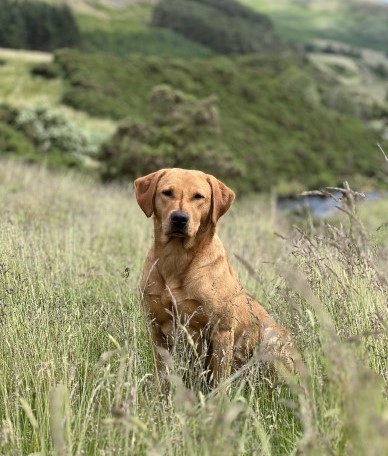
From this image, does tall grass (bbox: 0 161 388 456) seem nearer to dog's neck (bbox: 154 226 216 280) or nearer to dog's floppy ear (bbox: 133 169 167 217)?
dog's neck (bbox: 154 226 216 280)

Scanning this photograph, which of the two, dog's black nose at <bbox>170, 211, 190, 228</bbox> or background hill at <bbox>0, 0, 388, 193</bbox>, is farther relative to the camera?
background hill at <bbox>0, 0, 388, 193</bbox>

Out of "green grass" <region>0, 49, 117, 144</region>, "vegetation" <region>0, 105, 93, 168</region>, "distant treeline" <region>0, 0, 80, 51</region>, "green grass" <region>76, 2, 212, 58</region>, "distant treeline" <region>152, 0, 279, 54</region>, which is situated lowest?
"distant treeline" <region>152, 0, 279, 54</region>

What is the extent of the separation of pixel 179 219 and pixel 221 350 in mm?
794

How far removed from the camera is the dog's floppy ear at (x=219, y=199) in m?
3.81

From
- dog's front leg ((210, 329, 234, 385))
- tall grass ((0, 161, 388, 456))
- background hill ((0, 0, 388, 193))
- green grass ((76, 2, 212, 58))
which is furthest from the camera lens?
green grass ((76, 2, 212, 58))

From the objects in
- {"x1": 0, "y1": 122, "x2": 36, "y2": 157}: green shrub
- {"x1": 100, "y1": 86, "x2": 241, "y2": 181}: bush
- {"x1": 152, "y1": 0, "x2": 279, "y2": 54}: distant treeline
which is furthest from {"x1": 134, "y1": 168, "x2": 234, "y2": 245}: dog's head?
{"x1": 152, "y1": 0, "x2": 279, "y2": 54}: distant treeline

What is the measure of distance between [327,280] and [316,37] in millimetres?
187231

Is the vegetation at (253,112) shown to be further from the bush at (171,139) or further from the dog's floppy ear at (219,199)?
the dog's floppy ear at (219,199)

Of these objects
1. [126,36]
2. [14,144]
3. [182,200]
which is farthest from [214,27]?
[182,200]

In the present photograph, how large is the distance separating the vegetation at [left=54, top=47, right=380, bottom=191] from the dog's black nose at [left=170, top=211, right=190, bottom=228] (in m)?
23.9

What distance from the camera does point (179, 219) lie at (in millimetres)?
3594

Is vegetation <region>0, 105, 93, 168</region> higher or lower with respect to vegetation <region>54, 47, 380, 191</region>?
higher

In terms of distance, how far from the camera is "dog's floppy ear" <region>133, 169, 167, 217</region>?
386 cm

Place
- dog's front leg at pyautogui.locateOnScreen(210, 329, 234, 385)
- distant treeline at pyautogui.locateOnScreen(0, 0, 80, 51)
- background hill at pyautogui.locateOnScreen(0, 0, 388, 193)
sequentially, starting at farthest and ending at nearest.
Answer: distant treeline at pyautogui.locateOnScreen(0, 0, 80, 51) → background hill at pyautogui.locateOnScreen(0, 0, 388, 193) → dog's front leg at pyautogui.locateOnScreen(210, 329, 234, 385)
